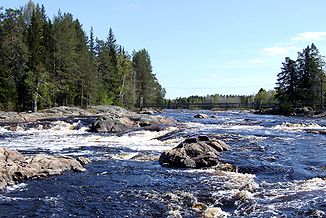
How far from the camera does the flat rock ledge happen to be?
17.1 meters

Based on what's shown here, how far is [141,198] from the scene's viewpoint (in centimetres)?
1495

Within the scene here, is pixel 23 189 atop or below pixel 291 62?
below

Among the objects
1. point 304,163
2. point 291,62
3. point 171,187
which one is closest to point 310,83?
point 291,62

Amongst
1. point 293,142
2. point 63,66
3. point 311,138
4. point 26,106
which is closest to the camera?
point 293,142

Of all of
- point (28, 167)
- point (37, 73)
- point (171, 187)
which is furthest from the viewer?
point (37, 73)

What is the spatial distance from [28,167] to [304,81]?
81.5 m

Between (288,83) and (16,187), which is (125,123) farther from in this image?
(288,83)

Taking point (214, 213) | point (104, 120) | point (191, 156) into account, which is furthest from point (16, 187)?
point (104, 120)

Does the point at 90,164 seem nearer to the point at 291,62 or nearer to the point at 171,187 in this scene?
the point at 171,187

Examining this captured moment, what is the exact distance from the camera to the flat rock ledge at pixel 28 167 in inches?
673

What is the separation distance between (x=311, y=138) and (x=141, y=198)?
22.9 meters

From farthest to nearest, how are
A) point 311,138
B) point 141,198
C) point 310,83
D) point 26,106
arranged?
point 310,83
point 26,106
point 311,138
point 141,198

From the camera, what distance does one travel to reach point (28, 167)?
1834cm

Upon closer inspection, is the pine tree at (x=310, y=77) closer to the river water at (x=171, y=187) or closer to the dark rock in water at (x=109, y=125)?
the dark rock in water at (x=109, y=125)
